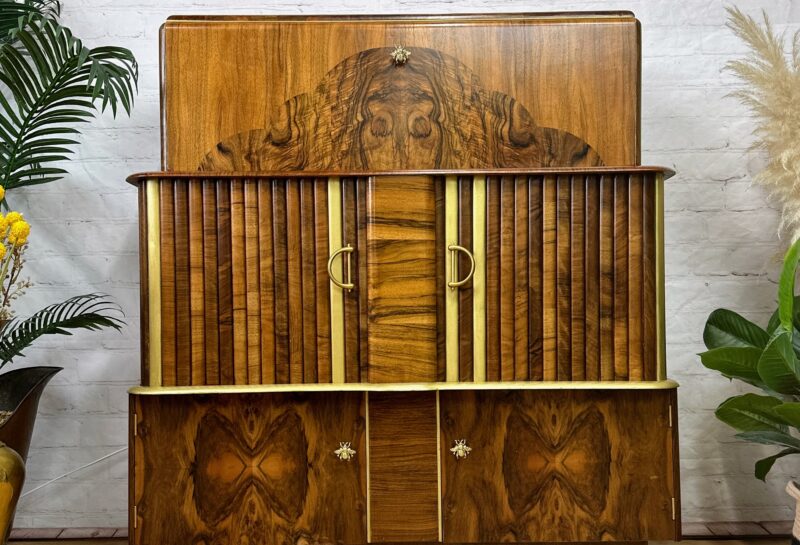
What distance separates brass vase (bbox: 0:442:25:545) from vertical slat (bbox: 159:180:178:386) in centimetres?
45

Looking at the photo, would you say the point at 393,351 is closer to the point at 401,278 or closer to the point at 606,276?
the point at 401,278

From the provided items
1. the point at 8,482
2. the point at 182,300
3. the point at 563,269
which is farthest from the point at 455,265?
the point at 8,482

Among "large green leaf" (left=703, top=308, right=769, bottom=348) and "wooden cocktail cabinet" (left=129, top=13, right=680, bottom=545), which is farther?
"large green leaf" (left=703, top=308, right=769, bottom=348)

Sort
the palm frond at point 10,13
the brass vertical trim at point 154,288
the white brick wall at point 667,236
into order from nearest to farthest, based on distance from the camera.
→ the brass vertical trim at point 154,288
the palm frond at point 10,13
the white brick wall at point 667,236

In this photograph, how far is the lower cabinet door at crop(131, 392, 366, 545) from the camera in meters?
1.73

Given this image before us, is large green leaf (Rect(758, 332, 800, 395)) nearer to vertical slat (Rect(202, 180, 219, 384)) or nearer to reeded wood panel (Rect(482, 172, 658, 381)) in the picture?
reeded wood panel (Rect(482, 172, 658, 381))

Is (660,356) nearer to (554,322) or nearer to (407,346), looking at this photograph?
(554,322)

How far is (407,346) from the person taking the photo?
172 cm

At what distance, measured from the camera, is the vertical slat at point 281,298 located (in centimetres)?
173

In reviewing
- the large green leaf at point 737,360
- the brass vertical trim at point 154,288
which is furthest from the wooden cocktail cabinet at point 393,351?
the large green leaf at point 737,360

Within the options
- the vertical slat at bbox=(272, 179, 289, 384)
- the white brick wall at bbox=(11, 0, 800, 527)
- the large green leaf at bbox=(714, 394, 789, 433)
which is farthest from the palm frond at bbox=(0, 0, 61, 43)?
the large green leaf at bbox=(714, 394, 789, 433)

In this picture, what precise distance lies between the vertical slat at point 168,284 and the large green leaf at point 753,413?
1.50m

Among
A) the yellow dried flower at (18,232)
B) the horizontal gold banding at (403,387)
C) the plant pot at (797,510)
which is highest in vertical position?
the yellow dried flower at (18,232)

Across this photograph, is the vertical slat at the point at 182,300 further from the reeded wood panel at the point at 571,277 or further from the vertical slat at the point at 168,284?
the reeded wood panel at the point at 571,277
